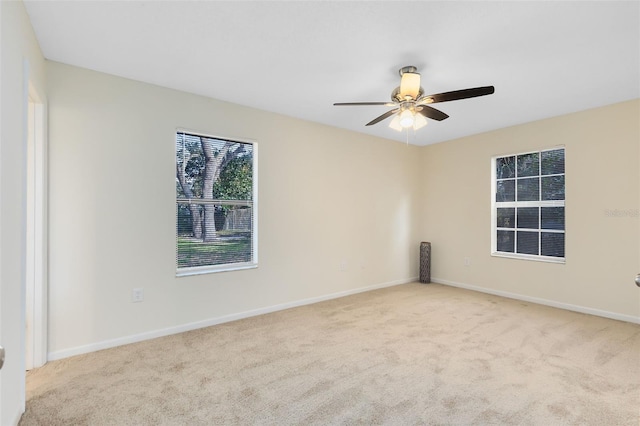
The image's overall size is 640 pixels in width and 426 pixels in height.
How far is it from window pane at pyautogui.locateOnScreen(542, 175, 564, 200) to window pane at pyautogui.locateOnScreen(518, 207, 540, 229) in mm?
226

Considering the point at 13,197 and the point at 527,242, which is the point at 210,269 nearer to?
the point at 13,197

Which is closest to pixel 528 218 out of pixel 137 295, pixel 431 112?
pixel 431 112

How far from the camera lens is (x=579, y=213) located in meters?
3.82

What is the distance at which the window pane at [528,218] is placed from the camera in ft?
14.1

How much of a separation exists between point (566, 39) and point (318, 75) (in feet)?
6.02

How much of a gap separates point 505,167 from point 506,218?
736mm

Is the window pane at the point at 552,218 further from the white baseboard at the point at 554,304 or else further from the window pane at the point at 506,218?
the white baseboard at the point at 554,304

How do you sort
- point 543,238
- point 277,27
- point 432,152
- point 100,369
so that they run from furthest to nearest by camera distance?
point 432,152
point 543,238
point 100,369
point 277,27

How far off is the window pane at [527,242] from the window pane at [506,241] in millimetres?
107

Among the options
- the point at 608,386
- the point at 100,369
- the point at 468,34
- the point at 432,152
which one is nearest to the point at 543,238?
the point at 432,152

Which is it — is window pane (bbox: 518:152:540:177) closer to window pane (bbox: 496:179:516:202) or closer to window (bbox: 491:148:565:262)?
window (bbox: 491:148:565:262)

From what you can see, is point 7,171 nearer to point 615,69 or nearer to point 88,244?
point 88,244

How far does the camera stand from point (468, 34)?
7.18ft

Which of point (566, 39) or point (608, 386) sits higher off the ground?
point (566, 39)
